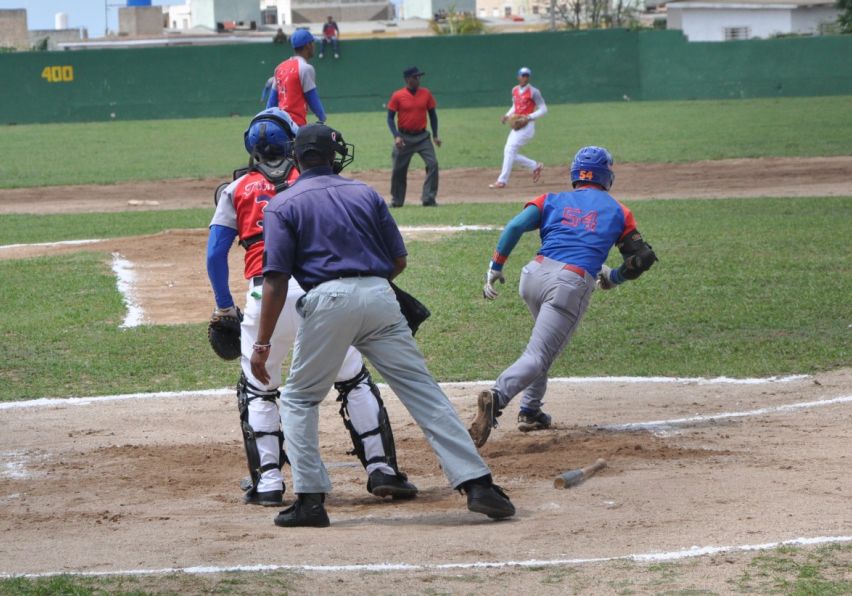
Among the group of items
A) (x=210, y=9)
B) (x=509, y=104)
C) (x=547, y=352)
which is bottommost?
(x=547, y=352)

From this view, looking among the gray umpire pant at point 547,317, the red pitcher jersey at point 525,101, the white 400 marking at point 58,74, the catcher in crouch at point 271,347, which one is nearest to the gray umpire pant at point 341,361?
the catcher in crouch at point 271,347

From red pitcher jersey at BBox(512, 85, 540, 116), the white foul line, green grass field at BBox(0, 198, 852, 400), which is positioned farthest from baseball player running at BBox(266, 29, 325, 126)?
red pitcher jersey at BBox(512, 85, 540, 116)

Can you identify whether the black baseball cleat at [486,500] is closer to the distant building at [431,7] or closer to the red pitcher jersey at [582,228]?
the red pitcher jersey at [582,228]

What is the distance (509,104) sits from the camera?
42.4m

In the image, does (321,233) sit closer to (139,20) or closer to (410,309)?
(410,309)

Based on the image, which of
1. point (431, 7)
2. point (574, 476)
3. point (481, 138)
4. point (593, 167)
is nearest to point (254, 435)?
point (574, 476)

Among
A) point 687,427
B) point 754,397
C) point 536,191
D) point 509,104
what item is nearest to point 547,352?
point 687,427

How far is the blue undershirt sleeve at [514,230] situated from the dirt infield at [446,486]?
1.21 metres

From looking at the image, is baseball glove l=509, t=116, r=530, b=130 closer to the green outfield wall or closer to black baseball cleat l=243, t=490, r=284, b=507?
black baseball cleat l=243, t=490, r=284, b=507

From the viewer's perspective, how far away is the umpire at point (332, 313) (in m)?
6.02

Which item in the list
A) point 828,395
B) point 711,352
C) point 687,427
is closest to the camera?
point 687,427

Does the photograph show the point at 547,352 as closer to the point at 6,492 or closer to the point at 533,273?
the point at 533,273

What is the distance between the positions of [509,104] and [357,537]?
37352 mm

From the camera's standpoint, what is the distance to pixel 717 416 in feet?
27.5
